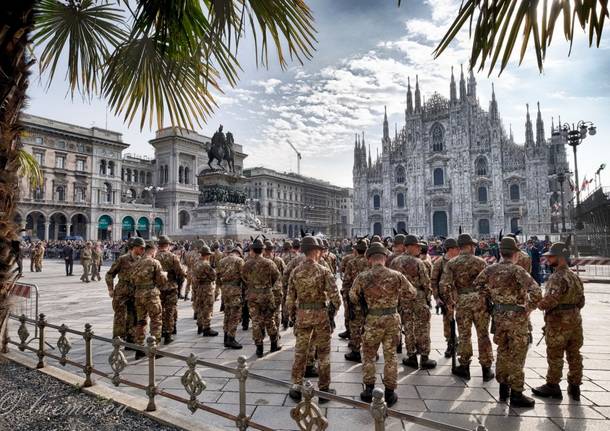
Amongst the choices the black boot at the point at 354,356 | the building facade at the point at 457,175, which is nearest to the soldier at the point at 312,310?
the black boot at the point at 354,356

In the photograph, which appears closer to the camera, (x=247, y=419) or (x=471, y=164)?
(x=247, y=419)

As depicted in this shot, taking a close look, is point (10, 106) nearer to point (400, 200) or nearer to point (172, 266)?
point (172, 266)

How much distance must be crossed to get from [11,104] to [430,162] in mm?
53748

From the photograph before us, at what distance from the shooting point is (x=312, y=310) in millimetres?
4453

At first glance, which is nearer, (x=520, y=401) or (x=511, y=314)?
(x=520, y=401)

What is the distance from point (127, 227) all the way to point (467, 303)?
49.0 metres

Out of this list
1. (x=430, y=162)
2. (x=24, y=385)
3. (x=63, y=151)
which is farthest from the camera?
(x=430, y=162)

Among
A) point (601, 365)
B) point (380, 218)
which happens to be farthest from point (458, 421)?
point (380, 218)

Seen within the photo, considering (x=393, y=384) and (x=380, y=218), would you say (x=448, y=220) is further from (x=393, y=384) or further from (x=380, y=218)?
(x=393, y=384)

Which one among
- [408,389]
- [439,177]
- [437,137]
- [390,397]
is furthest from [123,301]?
[437,137]

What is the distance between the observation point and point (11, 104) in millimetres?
2246

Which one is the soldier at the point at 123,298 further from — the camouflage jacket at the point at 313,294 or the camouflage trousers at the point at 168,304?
the camouflage jacket at the point at 313,294

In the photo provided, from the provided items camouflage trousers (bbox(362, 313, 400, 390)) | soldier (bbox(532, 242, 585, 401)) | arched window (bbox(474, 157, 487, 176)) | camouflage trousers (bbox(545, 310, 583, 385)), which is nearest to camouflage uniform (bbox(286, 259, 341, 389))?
camouflage trousers (bbox(362, 313, 400, 390))

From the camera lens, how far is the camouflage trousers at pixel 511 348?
4.03m
